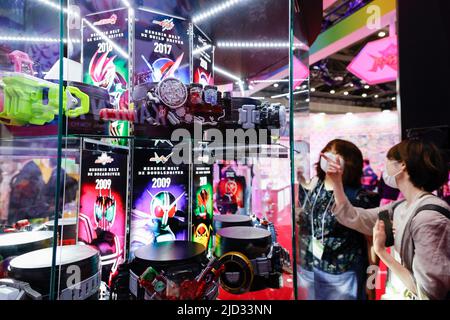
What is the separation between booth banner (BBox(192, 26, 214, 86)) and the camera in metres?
1.06

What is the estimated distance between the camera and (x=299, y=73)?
2.18 feet

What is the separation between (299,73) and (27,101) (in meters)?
0.68

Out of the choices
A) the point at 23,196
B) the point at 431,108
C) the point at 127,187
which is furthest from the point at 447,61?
the point at 23,196

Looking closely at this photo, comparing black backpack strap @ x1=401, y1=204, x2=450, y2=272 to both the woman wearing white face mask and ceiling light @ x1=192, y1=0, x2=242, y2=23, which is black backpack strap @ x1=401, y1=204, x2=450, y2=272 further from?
ceiling light @ x1=192, y1=0, x2=242, y2=23

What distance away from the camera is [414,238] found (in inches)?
32.7

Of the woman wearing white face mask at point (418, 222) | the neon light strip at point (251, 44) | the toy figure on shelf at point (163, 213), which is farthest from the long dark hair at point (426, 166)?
the toy figure on shelf at point (163, 213)

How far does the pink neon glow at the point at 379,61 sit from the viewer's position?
1238mm

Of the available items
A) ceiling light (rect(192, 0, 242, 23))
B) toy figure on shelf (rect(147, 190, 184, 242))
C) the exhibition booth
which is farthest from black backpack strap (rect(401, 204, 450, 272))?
ceiling light (rect(192, 0, 242, 23))

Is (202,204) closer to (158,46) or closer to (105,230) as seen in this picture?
(105,230)

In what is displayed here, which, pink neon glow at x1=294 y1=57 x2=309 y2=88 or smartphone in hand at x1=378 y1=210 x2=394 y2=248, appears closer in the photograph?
pink neon glow at x1=294 y1=57 x2=309 y2=88

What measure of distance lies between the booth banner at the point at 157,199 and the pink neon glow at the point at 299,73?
1.63ft

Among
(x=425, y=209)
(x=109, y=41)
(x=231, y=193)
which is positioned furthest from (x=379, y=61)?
(x=109, y=41)

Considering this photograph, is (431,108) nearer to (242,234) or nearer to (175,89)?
(242,234)

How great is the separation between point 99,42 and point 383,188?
130 centimetres
